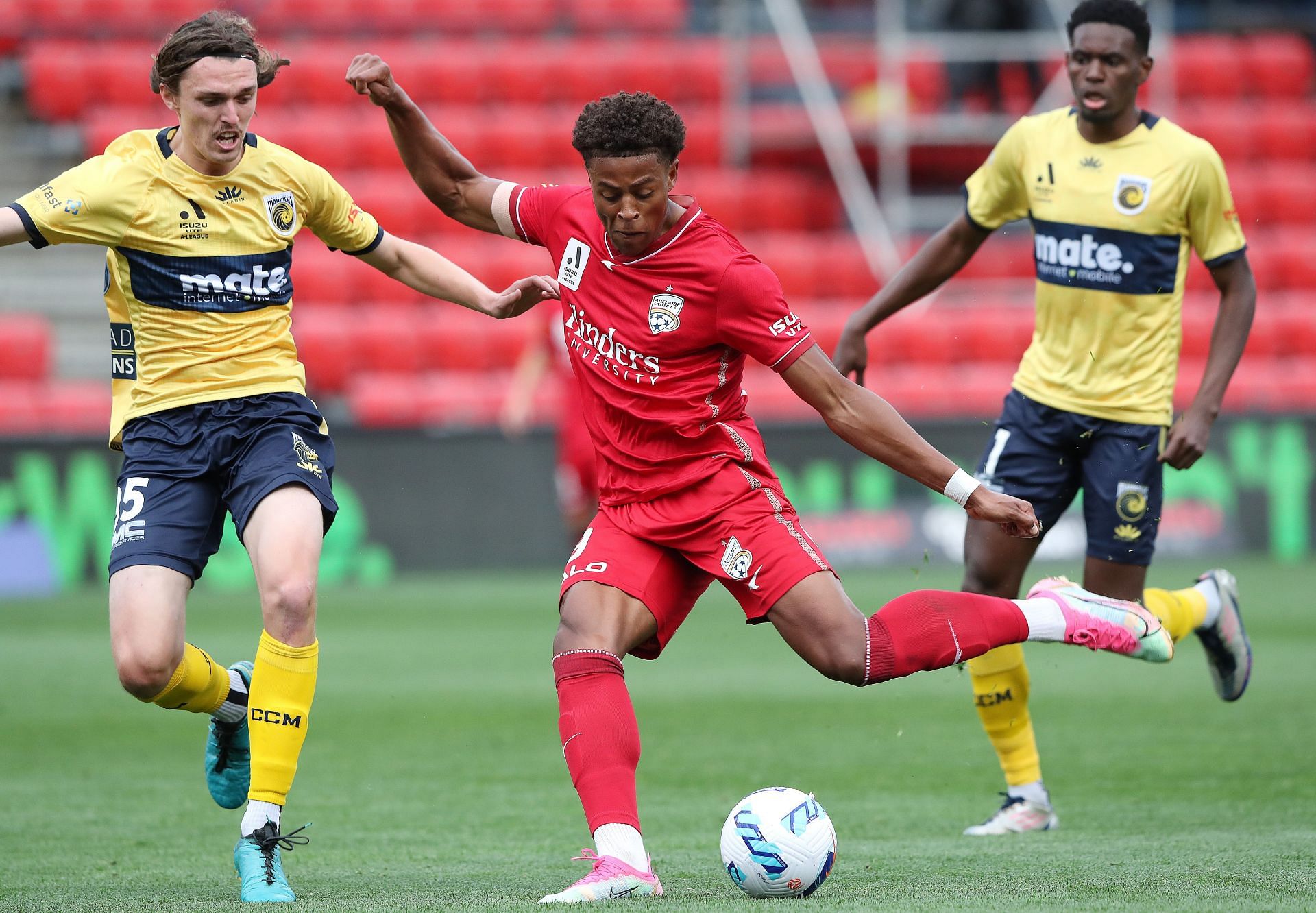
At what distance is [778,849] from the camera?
4.40 metres

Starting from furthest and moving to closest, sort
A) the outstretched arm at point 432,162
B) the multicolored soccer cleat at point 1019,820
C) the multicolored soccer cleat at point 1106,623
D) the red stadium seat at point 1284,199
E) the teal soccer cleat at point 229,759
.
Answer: the red stadium seat at point 1284,199 → the multicolored soccer cleat at point 1019,820 → the teal soccer cleat at point 229,759 → the outstretched arm at point 432,162 → the multicolored soccer cleat at point 1106,623

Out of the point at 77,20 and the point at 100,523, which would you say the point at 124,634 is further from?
the point at 77,20

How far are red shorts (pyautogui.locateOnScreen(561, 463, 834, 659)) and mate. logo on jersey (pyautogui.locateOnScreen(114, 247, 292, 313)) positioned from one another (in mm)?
1258

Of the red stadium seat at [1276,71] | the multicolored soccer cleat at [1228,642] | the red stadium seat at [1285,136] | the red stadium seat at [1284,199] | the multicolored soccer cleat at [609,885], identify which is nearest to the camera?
the multicolored soccer cleat at [609,885]

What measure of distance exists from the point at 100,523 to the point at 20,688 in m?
4.63

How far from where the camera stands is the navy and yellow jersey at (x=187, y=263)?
490cm

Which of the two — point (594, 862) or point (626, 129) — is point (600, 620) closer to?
point (594, 862)

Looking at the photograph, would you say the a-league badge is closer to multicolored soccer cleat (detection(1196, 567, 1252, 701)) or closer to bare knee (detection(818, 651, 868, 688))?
bare knee (detection(818, 651, 868, 688))

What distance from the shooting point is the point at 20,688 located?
30.6 ft

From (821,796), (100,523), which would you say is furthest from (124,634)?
(100,523)

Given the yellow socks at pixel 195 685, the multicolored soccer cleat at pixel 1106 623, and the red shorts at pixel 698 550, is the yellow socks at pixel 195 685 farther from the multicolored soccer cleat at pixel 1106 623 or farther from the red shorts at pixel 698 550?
the multicolored soccer cleat at pixel 1106 623

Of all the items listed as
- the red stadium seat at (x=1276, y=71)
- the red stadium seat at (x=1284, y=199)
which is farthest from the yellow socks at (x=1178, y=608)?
the red stadium seat at (x=1276, y=71)

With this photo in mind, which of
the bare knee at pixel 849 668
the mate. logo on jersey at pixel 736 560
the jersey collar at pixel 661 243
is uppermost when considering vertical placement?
the jersey collar at pixel 661 243

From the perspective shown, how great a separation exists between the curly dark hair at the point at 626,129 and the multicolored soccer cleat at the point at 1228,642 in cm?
309
